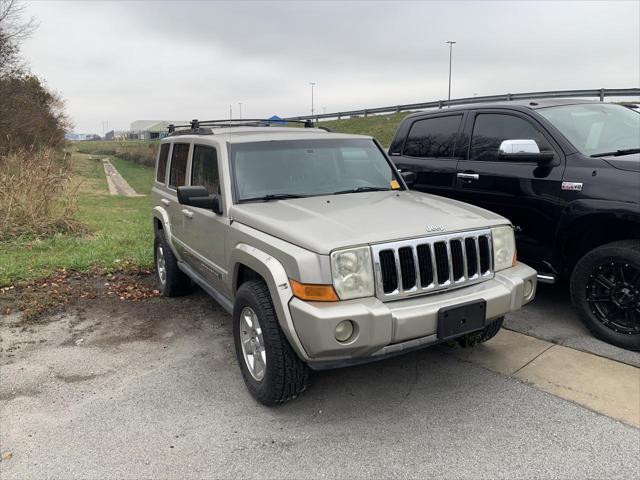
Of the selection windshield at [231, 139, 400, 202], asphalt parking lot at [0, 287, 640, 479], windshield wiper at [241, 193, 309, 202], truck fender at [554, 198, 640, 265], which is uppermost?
windshield at [231, 139, 400, 202]

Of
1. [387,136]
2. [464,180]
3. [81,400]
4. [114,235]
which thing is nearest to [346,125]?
[387,136]

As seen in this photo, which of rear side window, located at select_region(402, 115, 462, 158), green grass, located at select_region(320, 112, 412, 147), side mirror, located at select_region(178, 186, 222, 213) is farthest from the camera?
green grass, located at select_region(320, 112, 412, 147)

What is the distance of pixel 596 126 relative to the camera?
16.1 ft

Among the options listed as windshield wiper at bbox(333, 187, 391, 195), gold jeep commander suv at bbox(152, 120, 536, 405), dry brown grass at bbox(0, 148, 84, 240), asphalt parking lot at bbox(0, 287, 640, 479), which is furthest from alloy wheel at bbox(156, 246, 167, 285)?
dry brown grass at bbox(0, 148, 84, 240)

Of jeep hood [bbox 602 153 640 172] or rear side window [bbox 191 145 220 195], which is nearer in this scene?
jeep hood [bbox 602 153 640 172]

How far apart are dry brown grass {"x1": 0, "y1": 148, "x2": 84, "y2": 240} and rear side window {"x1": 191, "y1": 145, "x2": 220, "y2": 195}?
5.59 m

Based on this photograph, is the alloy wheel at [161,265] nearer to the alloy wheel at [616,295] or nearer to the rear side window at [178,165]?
the rear side window at [178,165]

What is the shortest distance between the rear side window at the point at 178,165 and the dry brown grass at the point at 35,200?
15.7 feet

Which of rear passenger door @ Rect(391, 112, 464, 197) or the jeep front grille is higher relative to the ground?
rear passenger door @ Rect(391, 112, 464, 197)

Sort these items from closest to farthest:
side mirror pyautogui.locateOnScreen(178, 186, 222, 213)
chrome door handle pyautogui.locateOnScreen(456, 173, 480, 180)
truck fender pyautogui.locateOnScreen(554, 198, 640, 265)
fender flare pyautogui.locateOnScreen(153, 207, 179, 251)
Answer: side mirror pyautogui.locateOnScreen(178, 186, 222, 213) < truck fender pyautogui.locateOnScreen(554, 198, 640, 265) < chrome door handle pyautogui.locateOnScreen(456, 173, 480, 180) < fender flare pyautogui.locateOnScreen(153, 207, 179, 251)

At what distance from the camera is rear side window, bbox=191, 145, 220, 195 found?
4.22 metres

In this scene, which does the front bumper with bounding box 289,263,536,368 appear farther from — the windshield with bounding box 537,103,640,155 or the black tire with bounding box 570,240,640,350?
the windshield with bounding box 537,103,640,155

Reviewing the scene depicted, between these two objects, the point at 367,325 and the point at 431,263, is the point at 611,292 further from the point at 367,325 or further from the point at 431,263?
the point at 367,325

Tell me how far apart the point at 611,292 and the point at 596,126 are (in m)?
1.73
